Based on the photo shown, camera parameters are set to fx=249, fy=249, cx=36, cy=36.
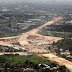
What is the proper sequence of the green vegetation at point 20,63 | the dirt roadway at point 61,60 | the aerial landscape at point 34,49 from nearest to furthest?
the green vegetation at point 20,63, the aerial landscape at point 34,49, the dirt roadway at point 61,60

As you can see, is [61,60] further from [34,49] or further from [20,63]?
[34,49]

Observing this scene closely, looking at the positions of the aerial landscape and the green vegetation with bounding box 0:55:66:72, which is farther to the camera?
the aerial landscape

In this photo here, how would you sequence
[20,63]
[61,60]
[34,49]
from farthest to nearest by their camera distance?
1. [34,49]
2. [61,60]
3. [20,63]

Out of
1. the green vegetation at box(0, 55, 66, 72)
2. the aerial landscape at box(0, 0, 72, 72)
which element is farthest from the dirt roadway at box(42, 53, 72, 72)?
the green vegetation at box(0, 55, 66, 72)

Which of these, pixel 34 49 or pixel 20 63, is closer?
pixel 20 63

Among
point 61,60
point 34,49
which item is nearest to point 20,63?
point 61,60

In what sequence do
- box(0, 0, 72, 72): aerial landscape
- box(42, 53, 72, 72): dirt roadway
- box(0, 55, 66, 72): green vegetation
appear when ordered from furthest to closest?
box(42, 53, 72, 72): dirt roadway
box(0, 0, 72, 72): aerial landscape
box(0, 55, 66, 72): green vegetation

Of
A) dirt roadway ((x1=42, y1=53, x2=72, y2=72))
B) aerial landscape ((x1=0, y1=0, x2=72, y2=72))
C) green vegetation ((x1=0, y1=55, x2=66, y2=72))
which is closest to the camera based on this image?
green vegetation ((x1=0, y1=55, x2=66, y2=72))

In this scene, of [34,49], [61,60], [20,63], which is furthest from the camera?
[34,49]

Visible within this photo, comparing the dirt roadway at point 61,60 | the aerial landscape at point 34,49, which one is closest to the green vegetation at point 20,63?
the aerial landscape at point 34,49

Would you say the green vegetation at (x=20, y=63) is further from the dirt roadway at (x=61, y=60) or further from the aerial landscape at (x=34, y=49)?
the dirt roadway at (x=61, y=60)

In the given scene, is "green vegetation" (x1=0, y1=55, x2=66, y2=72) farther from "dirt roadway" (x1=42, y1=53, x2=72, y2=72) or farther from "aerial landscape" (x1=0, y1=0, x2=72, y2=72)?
"dirt roadway" (x1=42, y1=53, x2=72, y2=72)
